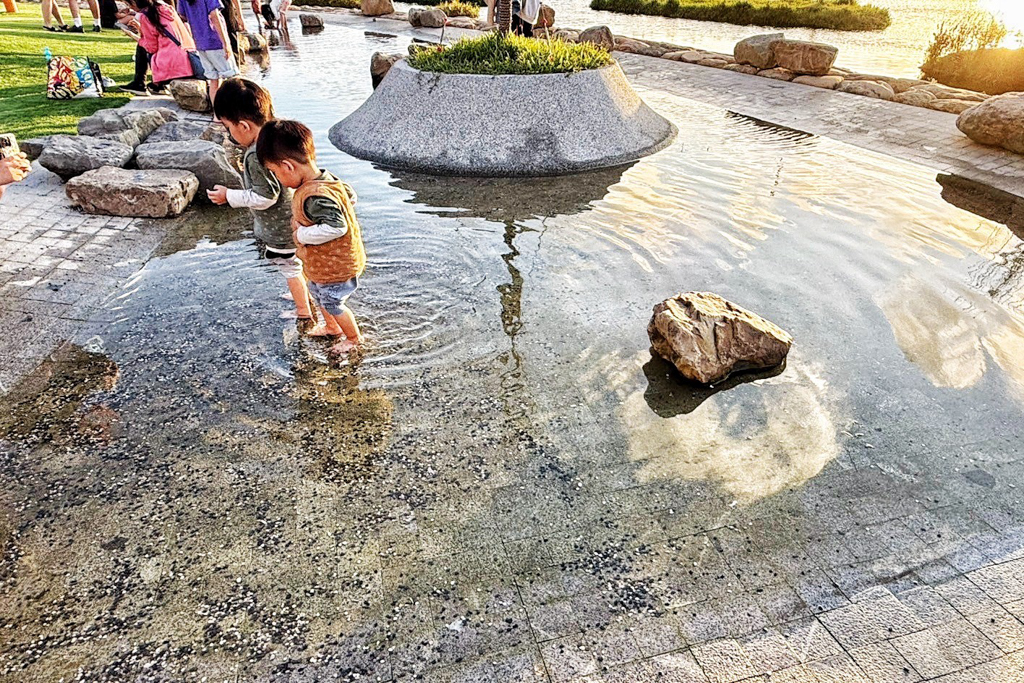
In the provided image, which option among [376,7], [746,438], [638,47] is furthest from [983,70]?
[376,7]

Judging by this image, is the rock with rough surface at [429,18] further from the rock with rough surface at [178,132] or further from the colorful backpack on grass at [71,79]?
the rock with rough surface at [178,132]

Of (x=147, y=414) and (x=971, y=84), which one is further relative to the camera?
(x=971, y=84)

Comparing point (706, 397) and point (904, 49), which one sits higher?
point (904, 49)

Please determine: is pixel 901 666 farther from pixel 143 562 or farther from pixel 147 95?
pixel 147 95

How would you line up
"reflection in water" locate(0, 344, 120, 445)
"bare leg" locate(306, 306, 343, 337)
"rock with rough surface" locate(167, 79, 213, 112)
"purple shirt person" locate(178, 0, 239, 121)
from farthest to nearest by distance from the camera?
"rock with rough surface" locate(167, 79, 213, 112) < "purple shirt person" locate(178, 0, 239, 121) < "bare leg" locate(306, 306, 343, 337) < "reflection in water" locate(0, 344, 120, 445)

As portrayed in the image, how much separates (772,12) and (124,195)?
2517 cm

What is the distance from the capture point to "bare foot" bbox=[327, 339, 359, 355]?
13.7ft

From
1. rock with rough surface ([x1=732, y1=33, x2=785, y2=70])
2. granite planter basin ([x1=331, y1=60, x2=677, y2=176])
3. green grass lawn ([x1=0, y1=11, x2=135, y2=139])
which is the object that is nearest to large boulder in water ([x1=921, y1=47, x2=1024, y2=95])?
rock with rough surface ([x1=732, y1=33, x2=785, y2=70])

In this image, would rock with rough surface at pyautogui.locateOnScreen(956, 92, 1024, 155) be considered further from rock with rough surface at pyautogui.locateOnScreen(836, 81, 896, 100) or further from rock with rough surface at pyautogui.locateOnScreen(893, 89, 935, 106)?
rock with rough surface at pyautogui.locateOnScreen(836, 81, 896, 100)

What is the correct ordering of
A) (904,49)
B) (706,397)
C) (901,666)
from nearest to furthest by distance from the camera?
(901,666), (706,397), (904,49)

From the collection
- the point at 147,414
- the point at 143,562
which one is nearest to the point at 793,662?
the point at 143,562

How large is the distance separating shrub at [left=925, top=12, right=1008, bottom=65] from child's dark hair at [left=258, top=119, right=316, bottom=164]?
1453 cm

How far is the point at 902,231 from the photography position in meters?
6.09

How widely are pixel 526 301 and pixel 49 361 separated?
3066mm
